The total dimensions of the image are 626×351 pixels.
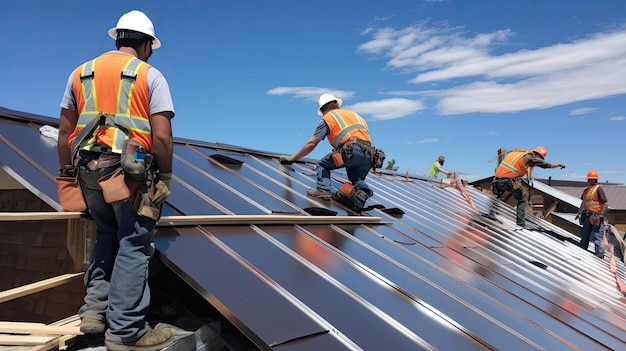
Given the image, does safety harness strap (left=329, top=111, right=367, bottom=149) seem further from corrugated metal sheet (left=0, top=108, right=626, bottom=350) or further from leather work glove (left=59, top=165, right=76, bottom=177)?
leather work glove (left=59, top=165, right=76, bottom=177)

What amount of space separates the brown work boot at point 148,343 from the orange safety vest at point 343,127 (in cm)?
427

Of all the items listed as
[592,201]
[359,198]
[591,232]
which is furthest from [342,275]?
[591,232]

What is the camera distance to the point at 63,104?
9.86 ft

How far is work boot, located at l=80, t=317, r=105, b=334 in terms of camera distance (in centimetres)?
257

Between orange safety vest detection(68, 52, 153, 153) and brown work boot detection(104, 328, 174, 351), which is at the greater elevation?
orange safety vest detection(68, 52, 153, 153)

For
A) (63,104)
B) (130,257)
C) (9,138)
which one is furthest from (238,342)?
(9,138)

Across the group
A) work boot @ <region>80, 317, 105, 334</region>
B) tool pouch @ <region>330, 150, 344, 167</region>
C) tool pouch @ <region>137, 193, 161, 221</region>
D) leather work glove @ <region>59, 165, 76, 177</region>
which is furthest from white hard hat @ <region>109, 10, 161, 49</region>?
tool pouch @ <region>330, 150, 344, 167</region>

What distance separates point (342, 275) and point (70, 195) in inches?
81.4

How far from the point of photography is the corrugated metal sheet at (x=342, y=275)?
2719 millimetres

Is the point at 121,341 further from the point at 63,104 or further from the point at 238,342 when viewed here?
the point at 63,104

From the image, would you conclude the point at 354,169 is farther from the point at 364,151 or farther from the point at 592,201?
the point at 592,201

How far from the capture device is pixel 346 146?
20.7 feet

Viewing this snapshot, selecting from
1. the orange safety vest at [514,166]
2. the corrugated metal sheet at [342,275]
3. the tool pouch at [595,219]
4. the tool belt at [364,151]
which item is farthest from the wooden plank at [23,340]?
the tool pouch at [595,219]

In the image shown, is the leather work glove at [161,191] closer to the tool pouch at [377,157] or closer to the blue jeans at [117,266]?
the blue jeans at [117,266]
